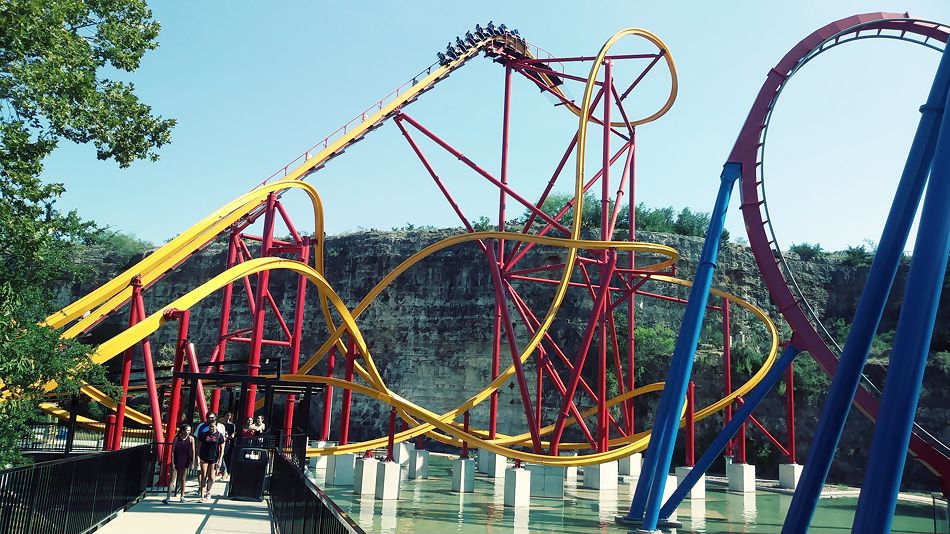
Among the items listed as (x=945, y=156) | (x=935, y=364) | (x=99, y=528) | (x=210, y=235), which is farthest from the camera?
(x=935, y=364)

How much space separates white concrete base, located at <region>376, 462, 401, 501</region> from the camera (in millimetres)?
12852

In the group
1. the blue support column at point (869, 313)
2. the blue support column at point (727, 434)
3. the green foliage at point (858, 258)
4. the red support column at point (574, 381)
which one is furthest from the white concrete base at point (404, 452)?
the green foliage at point (858, 258)

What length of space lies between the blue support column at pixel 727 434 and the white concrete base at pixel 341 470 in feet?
21.2

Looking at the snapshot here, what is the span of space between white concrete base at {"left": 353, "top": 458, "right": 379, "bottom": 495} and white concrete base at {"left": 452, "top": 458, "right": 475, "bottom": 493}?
83.1 inches

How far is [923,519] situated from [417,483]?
9394 mm

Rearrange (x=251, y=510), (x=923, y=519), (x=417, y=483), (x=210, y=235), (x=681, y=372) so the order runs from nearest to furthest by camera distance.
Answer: (x=251, y=510)
(x=681, y=372)
(x=923, y=519)
(x=210, y=235)
(x=417, y=483)

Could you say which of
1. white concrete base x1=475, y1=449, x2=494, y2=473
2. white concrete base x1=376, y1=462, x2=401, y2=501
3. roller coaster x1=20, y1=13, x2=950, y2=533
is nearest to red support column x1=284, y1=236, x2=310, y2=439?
roller coaster x1=20, y1=13, x2=950, y2=533

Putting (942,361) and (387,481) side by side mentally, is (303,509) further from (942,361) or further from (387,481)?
(942,361)

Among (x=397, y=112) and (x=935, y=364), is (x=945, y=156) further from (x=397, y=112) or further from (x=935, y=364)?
(x=935, y=364)

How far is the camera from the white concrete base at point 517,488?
1300cm

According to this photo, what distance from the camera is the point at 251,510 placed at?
29.9 ft

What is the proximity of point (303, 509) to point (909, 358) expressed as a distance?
163 inches

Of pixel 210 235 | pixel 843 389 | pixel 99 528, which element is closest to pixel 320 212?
pixel 210 235

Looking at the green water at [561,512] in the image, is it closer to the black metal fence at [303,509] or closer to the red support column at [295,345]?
the red support column at [295,345]
